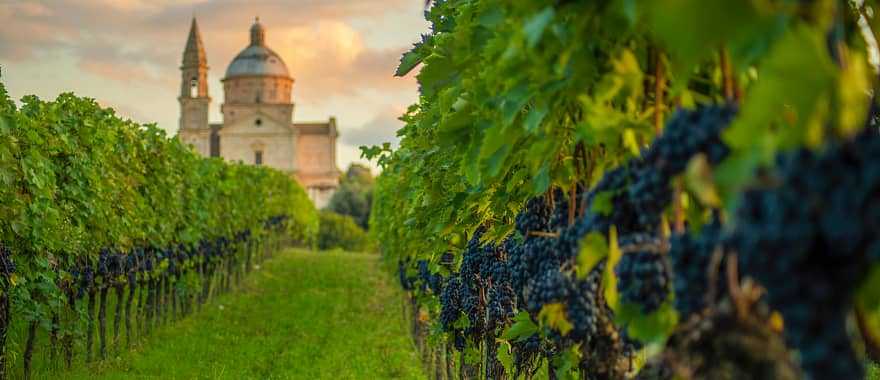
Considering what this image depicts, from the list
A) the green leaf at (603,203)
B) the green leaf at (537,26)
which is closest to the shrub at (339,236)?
the green leaf at (603,203)

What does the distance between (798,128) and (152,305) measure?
42.6 feet

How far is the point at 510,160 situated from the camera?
319 centimetres

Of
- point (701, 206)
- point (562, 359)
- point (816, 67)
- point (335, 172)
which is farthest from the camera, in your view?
point (335, 172)

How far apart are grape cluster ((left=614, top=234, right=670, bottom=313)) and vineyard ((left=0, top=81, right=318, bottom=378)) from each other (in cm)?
576

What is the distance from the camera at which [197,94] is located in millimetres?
98500

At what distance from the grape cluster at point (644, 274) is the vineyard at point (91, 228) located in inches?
227

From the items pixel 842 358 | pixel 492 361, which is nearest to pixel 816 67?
pixel 842 358

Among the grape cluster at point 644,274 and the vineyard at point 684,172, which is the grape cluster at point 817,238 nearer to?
the vineyard at point 684,172

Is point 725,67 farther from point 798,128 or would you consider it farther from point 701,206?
point 798,128

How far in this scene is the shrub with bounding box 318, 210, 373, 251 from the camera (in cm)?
5197

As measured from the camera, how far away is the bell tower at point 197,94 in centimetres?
9556

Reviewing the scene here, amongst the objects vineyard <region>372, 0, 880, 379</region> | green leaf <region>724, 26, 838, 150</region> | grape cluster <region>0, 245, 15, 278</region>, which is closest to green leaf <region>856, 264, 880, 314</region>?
vineyard <region>372, 0, 880, 379</region>

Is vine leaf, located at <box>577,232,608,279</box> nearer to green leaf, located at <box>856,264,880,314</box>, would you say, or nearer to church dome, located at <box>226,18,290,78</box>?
green leaf, located at <box>856,264,880,314</box>

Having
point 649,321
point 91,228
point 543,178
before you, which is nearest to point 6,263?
point 91,228
